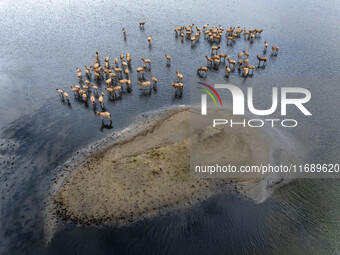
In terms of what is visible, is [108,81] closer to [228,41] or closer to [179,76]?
[179,76]

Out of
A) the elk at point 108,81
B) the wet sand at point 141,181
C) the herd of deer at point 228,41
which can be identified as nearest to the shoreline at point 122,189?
the wet sand at point 141,181

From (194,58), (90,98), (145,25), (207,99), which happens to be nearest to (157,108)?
(207,99)

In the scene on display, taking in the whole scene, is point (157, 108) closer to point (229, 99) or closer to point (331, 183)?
point (229, 99)

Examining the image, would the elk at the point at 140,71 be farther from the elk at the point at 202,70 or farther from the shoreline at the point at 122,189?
the shoreline at the point at 122,189

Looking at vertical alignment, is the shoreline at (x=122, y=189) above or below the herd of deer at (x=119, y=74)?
below

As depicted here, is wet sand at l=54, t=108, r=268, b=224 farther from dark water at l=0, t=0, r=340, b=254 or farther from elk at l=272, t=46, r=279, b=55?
elk at l=272, t=46, r=279, b=55

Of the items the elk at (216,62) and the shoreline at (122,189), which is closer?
the shoreline at (122,189)
